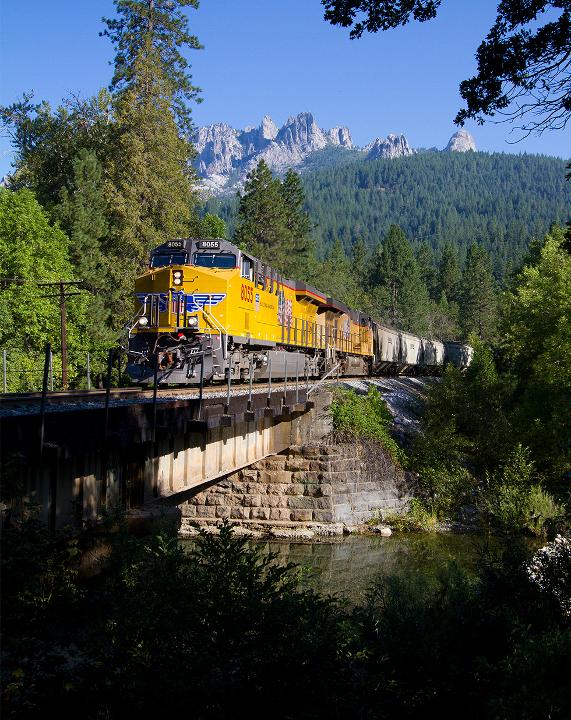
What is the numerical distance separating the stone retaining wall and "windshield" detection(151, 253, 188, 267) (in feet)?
24.4

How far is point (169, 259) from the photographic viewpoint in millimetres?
19406

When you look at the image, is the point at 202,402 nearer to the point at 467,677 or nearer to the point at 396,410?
the point at 467,677

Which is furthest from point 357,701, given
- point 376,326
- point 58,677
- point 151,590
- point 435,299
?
point 435,299

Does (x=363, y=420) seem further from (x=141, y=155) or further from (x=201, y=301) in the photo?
(x=141, y=155)

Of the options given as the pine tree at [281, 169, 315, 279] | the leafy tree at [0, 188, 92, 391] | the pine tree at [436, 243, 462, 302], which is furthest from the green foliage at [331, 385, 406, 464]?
the pine tree at [436, 243, 462, 302]

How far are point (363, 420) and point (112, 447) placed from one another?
17580 mm

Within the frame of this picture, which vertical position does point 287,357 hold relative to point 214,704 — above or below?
above

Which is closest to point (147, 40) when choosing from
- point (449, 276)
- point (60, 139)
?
point (60, 139)

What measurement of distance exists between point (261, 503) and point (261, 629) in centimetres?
1445

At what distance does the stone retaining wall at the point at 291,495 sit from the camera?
22.2 m

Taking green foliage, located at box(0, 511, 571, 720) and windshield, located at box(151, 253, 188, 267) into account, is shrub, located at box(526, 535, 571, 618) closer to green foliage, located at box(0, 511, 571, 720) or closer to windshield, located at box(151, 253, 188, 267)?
green foliage, located at box(0, 511, 571, 720)

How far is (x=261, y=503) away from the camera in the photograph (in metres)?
22.4

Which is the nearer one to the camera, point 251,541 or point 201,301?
point 201,301

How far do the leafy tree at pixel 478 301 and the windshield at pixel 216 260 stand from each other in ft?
294
